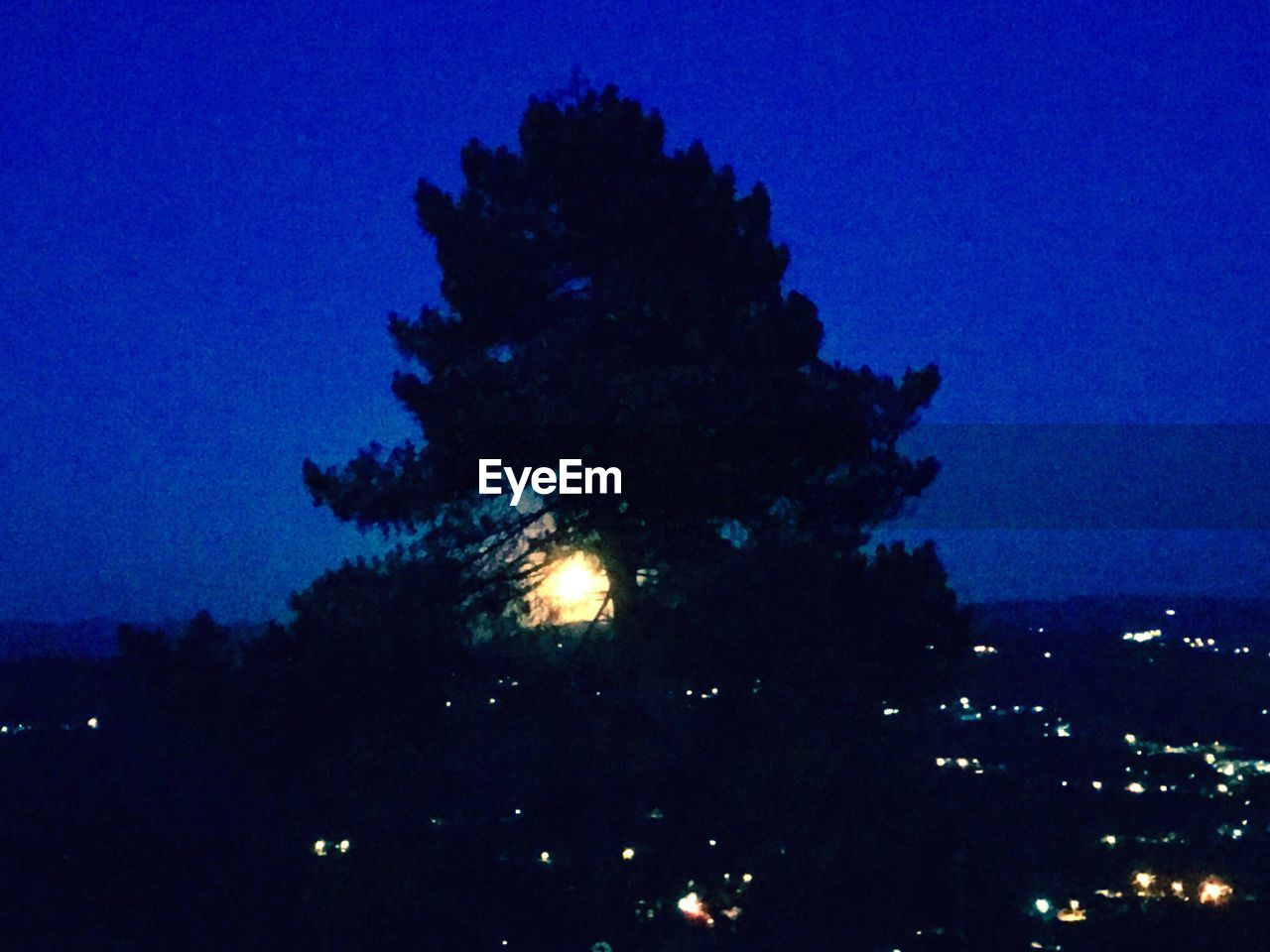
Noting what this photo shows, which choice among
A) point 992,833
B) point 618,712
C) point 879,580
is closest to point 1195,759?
point 992,833

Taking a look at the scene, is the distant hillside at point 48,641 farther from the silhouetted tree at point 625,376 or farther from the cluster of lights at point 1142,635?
the cluster of lights at point 1142,635

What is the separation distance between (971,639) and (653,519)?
3.10 m

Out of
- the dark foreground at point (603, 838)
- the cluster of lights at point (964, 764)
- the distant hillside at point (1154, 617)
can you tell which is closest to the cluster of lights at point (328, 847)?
the dark foreground at point (603, 838)

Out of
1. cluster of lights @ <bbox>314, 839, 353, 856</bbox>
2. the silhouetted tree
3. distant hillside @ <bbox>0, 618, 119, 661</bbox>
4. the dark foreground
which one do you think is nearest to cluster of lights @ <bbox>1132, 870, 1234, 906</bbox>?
the dark foreground

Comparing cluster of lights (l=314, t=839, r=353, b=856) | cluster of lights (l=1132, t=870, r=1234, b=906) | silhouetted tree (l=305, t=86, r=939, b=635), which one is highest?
silhouetted tree (l=305, t=86, r=939, b=635)

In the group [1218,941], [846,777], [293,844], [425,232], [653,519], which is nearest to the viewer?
[1218,941]

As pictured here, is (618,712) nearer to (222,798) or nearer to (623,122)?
(222,798)

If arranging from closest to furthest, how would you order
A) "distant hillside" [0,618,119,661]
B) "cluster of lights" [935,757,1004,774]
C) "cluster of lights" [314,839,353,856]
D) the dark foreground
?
1. the dark foreground
2. "cluster of lights" [314,839,353,856]
3. "cluster of lights" [935,757,1004,774]
4. "distant hillside" [0,618,119,661]

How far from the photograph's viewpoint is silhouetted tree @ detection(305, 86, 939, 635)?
13.5 meters

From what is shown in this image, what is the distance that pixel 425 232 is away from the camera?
1503 cm

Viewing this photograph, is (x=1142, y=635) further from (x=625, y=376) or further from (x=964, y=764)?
(x=625, y=376)

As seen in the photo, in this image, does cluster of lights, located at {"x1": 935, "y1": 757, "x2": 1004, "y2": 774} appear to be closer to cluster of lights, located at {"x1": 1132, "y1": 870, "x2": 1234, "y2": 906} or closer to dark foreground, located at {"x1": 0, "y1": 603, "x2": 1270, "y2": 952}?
dark foreground, located at {"x1": 0, "y1": 603, "x2": 1270, "y2": 952}

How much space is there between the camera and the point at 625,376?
1333 cm

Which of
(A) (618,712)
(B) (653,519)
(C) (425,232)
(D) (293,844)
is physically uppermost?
(C) (425,232)
